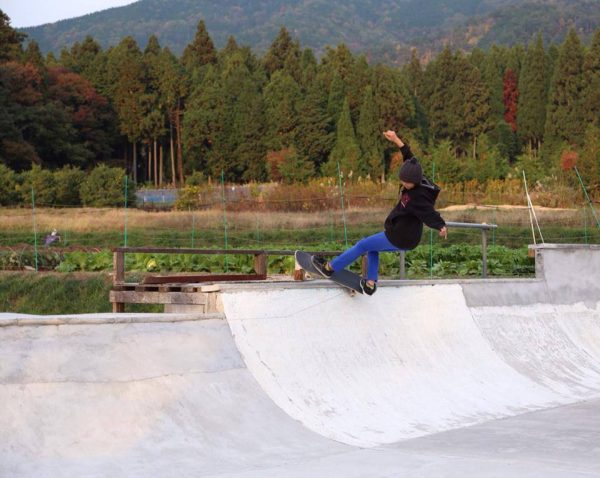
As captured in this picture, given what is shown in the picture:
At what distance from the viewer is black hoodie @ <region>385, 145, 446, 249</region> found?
7246 millimetres

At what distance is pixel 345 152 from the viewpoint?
57500mm

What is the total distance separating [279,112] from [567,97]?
65.2ft

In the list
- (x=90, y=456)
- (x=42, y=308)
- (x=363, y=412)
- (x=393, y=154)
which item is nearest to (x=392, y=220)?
(x=363, y=412)

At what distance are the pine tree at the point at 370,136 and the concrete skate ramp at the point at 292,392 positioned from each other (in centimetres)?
4751

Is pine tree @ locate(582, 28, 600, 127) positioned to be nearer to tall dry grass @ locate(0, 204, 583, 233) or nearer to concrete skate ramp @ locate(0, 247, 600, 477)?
tall dry grass @ locate(0, 204, 583, 233)

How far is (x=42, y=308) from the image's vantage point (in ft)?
50.8

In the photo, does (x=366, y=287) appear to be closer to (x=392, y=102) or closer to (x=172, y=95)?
(x=392, y=102)

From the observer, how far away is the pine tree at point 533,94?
67125 millimetres

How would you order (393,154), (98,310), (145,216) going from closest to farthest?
1. (98,310)
2. (145,216)
3. (393,154)

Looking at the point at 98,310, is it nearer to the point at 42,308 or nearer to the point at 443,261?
the point at 42,308

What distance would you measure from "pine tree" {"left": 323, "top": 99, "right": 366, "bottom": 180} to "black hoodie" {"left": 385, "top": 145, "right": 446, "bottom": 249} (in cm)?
4584

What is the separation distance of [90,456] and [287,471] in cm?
114

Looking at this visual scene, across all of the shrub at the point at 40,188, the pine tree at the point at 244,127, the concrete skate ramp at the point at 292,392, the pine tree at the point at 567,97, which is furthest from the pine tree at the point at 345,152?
the concrete skate ramp at the point at 292,392

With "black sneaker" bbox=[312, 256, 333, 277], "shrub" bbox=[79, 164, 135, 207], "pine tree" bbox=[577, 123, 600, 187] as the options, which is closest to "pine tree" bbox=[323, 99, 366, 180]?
"pine tree" bbox=[577, 123, 600, 187]
